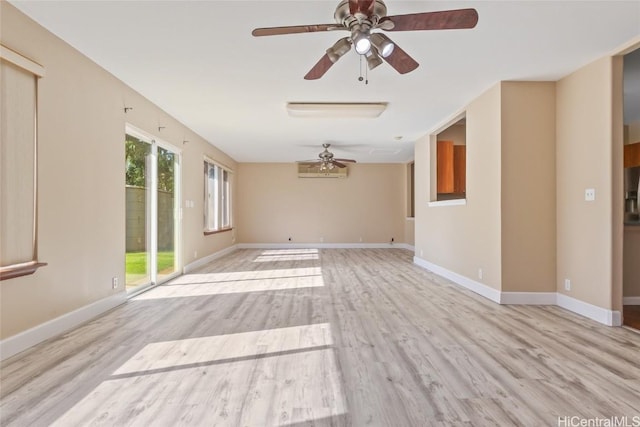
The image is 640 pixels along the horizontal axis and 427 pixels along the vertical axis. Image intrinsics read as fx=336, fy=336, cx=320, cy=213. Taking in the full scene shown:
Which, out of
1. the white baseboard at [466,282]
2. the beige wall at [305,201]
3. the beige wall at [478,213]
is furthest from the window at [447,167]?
the beige wall at [305,201]

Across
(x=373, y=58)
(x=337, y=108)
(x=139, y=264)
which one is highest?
(x=337, y=108)

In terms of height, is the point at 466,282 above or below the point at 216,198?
below

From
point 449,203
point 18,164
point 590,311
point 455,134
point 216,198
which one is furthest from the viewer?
point 216,198

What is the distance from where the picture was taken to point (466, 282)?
Answer: 4.67 m

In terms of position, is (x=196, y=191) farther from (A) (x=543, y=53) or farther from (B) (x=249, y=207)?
(A) (x=543, y=53)

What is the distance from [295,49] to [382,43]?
3.68ft

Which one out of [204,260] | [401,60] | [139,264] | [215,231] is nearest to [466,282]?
[401,60]

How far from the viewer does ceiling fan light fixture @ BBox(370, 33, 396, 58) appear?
2174 millimetres

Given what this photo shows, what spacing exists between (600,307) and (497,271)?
0.96 meters

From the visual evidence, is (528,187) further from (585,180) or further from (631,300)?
(631,300)

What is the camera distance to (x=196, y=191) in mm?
6363

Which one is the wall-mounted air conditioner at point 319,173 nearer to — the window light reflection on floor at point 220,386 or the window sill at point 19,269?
the window light reflection on floor at point 220,386

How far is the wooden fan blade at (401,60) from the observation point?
2.33m

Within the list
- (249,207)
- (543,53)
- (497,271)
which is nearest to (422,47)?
(543,53)
